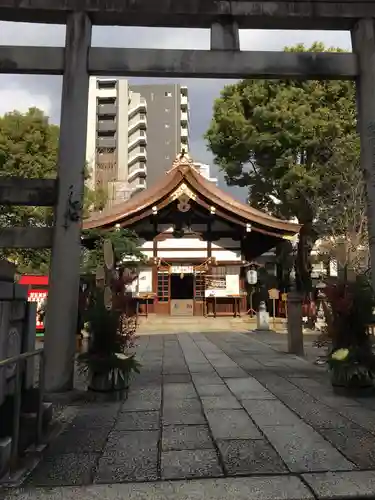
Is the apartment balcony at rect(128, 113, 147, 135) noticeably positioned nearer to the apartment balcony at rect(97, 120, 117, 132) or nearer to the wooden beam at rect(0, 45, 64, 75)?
the apartment balcony at rect(97, 120, 117, 132)

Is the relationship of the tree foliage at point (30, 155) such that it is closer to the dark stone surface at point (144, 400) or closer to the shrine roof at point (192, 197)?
the shrine roof at point (192, 197)

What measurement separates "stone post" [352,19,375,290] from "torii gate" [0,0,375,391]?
2cm

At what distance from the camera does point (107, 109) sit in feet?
199

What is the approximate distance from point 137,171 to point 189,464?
58102 mm

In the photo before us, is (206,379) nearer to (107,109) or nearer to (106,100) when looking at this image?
(107,109)

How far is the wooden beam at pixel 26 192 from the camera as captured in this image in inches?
284

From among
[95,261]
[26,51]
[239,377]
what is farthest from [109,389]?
[95,261]

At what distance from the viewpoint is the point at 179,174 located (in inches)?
820

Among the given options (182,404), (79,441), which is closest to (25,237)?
(182,404)

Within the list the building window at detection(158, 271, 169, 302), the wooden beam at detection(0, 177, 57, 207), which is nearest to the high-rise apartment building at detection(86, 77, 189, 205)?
the building window at detection(158, 271, 169, 302)

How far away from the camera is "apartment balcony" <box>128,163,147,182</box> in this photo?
60.1 metres

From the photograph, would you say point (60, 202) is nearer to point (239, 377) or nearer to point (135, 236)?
point (239, 377)

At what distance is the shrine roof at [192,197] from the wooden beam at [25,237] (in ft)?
43.1

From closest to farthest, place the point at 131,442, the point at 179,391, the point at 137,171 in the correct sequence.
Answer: the point at 131,442 → the point at 179,391 → the point at 137,171
